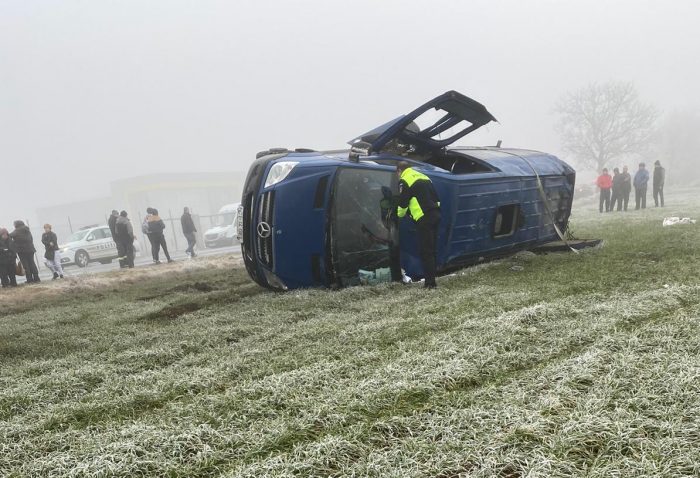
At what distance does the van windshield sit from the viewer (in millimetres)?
5254

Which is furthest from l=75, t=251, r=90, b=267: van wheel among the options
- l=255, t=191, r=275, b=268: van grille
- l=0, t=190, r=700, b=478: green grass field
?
l=255, t=191, r=275, b=268: van grille

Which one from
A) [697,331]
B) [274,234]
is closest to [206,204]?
[274,234]

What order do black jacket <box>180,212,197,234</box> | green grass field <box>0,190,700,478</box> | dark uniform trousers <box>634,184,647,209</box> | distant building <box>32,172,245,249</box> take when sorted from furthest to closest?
distant building <box>32,172,245,249</box>
dark uniform trousers <box>634,184,647,209</box>
black jacket <box>180,212,197,234</box>
green grass field <box>0,190,700,478</box>

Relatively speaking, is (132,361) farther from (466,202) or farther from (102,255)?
(102,255)

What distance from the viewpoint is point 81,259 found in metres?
17.4

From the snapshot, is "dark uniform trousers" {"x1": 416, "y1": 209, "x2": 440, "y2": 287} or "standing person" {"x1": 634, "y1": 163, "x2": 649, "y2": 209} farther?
"standing person" {"x1": 634, "y1": 163, "x2": 649, "y2": 209}

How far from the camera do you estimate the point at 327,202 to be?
17.0ft

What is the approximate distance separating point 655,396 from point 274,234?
3.91 metres

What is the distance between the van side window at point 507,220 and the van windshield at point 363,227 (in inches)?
66.4

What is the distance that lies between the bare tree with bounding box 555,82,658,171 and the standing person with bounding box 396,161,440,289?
44.3m

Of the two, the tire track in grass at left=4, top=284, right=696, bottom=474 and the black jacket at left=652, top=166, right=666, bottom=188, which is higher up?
the black jacket at left=652, top=166, right=666, bottom=188

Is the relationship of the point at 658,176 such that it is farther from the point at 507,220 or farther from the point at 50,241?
the point at 50,241

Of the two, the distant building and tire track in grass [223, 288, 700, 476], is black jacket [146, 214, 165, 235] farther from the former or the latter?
the distant building

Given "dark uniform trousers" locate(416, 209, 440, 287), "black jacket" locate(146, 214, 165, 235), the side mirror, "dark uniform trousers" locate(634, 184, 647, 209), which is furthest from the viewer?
"dark uniform trousers" locate(634, 184, 647, 209)
